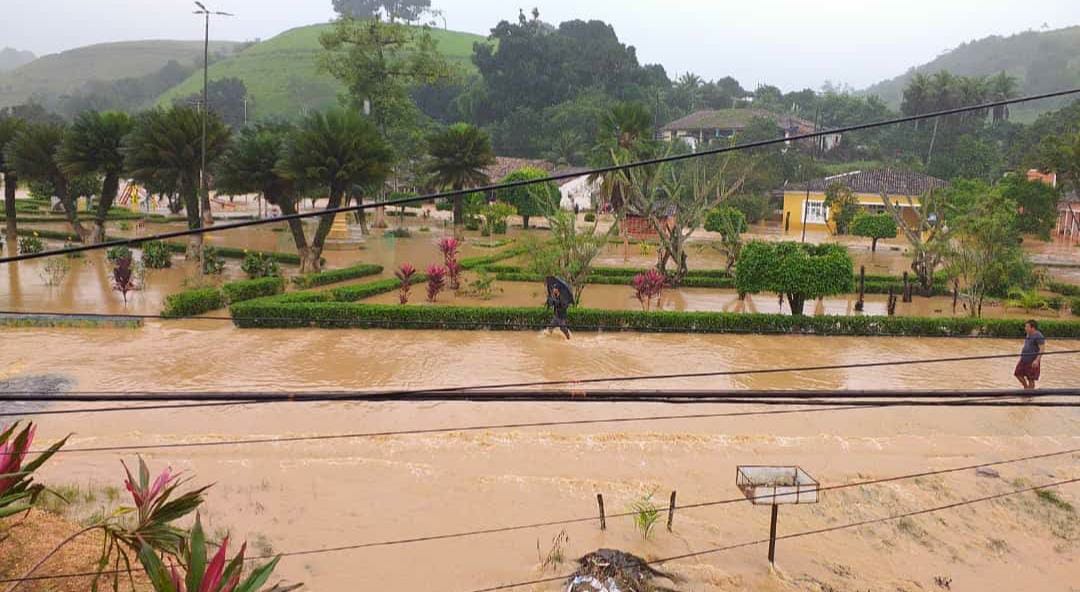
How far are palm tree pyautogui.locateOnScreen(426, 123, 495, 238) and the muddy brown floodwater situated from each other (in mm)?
21080

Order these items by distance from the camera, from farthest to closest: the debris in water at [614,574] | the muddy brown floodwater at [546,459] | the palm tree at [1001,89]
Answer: the palm tree at [1001,89] → the muddy brown floodwater at [546,459] → the debris in water at [614,574]

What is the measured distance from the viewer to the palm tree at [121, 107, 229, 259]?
87.9ft

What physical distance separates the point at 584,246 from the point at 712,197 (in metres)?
31.3

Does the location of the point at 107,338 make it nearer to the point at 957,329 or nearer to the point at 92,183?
the point at 957,329

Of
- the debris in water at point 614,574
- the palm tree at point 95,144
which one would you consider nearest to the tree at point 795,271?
the debris in water at point 614,574

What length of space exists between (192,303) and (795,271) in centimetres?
1545

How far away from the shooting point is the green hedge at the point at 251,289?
69.2ft

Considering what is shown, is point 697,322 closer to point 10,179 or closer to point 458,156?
point 458,156

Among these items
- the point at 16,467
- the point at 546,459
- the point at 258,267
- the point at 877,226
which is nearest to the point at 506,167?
the point at 877,226

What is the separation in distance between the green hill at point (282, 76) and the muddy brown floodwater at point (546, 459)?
295 feet

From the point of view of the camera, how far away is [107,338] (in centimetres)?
1769

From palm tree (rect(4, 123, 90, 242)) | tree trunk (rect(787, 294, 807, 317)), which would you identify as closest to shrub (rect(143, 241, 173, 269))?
palm tree (rect(4, 123, 90, 242))

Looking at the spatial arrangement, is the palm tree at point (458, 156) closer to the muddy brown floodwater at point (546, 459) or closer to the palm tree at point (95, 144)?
the palm tree at point (95, 144)

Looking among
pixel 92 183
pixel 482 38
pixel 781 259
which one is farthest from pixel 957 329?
pixel 482 38
